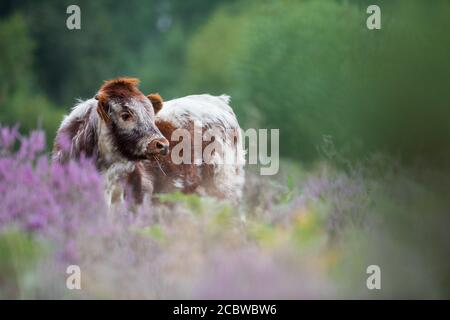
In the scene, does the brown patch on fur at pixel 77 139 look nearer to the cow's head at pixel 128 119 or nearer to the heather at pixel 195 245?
the cow's head at pixel 128 119

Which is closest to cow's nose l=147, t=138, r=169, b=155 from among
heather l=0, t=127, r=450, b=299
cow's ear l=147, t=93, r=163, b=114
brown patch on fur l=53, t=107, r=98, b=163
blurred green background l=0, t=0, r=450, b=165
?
heather l=0, t=127, r=450, b=299

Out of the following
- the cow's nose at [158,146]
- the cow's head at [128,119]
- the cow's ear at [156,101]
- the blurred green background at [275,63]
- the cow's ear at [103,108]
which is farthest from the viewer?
the blurred green background at [275,63]

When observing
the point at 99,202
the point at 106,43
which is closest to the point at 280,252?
the point at 99,202

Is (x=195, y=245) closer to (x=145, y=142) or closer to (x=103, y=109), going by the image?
(x=145, y=142)

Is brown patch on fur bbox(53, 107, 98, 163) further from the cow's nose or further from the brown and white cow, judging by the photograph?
the cow's nose

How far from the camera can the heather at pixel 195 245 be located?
184 inches

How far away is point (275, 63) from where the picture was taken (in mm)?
16984

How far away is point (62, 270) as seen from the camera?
5.13m

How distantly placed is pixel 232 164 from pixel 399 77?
1649mm

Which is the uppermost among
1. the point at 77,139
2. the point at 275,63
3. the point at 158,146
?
the point at 275,63

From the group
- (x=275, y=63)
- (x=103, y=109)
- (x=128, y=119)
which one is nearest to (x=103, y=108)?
(x=103, y=109)

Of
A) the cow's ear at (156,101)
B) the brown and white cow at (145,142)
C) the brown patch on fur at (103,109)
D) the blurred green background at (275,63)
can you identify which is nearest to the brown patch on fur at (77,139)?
the brown and white cow at (145,142)

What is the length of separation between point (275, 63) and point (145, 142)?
1121 centimetres

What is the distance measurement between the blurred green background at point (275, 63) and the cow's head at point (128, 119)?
1.80 ft
